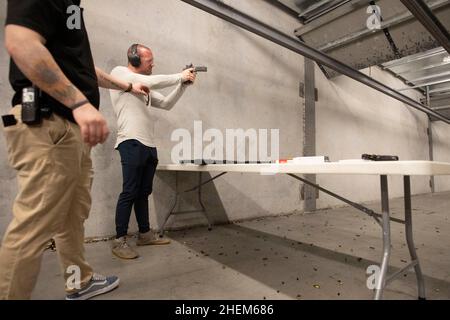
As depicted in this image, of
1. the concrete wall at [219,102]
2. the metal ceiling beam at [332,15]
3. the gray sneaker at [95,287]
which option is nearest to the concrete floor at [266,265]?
the gray sneaker at [95,287]

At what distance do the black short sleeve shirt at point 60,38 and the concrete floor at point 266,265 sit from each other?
83 centimetres

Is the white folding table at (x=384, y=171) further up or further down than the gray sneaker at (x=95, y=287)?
further up

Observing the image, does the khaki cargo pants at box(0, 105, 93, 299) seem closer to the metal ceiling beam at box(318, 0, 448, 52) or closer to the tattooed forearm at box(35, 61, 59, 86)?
the tattooed forearm at box(35, 61, 59, 86)

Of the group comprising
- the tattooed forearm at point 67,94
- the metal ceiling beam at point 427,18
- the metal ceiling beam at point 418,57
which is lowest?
the tattooed forearm at point 67,94

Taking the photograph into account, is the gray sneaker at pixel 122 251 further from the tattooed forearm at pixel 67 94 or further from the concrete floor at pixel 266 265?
the tattooed forearm at pixel 67 94

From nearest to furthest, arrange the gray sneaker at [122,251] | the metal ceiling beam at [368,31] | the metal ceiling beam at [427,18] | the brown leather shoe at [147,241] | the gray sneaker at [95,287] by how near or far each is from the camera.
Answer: the gray sneaker at [95,287]
the gray sneaker at [122,251]
the brown leather shoe at [147,241]
the metal ceiling beam at [427,18]
the metal ceiling beam at [368,31]

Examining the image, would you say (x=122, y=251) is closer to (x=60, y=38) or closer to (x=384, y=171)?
(x=60, y=38)

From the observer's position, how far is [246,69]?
2818mm

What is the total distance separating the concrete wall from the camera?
1.97 metres

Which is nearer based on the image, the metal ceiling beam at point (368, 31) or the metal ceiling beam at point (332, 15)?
the metal ceiling beam at point (368, 31)

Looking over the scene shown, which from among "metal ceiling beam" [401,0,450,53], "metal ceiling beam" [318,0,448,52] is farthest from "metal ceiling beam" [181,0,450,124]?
"metal ceiling beam" [401,0,450,53]

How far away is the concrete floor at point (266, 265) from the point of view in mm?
1156

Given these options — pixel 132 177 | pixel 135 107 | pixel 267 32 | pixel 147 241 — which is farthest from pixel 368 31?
pixel 147 241

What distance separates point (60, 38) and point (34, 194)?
47 cm
